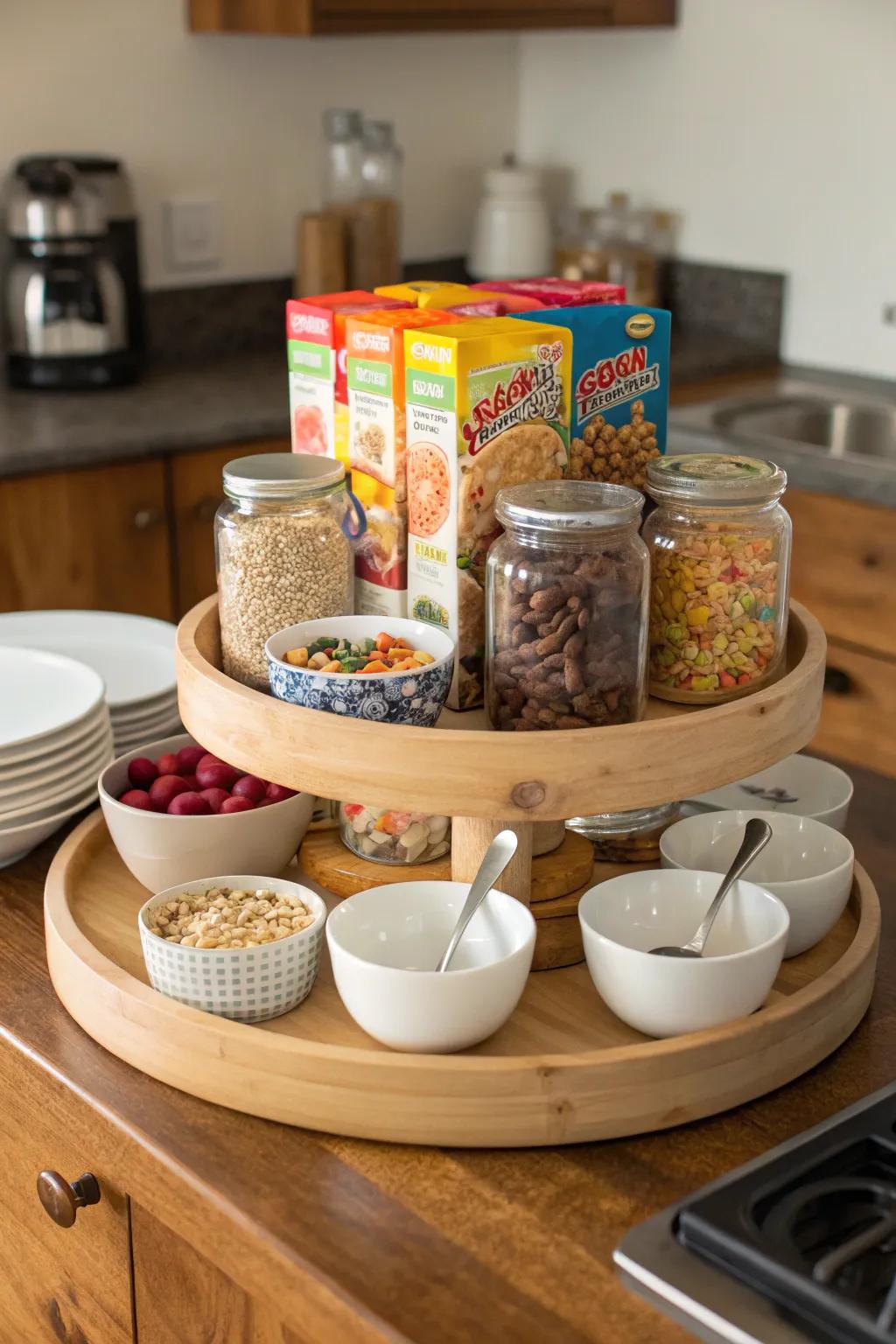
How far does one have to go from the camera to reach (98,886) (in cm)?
112

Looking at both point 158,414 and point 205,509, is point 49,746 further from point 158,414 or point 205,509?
point 158,414

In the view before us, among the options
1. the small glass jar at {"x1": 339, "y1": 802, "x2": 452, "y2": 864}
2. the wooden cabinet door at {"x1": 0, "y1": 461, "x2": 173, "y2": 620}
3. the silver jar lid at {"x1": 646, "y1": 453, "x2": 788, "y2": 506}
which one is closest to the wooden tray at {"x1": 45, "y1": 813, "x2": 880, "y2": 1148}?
the small glass jar at {"x1": 339, "y1": 802, "x2": 452, "y2": 864}

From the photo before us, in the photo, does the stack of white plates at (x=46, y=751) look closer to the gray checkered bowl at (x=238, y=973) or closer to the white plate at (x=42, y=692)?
the white plate at (x=42, y=692)

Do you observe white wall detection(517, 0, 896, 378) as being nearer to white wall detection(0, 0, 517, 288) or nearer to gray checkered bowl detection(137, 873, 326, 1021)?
white wall detection(0, 0, 517, 288)

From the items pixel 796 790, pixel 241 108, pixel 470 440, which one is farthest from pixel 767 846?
pixel 241 108

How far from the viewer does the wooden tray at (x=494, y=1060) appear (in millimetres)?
852

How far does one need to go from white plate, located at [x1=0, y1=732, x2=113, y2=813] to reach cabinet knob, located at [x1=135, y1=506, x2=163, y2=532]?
1.24 metres

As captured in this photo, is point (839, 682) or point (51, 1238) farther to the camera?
point (839, 682)

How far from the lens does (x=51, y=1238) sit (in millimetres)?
1016

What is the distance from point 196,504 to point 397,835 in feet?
5.04

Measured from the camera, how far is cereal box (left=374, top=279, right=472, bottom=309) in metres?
1.10

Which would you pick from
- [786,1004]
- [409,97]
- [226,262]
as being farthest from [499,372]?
[409,97]

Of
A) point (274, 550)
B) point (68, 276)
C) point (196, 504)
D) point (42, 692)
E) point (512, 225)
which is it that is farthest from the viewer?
point (512, 225)

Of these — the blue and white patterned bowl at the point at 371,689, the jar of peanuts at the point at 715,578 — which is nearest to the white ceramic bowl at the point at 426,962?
the blue and white patterned bowl at the point at 371,689
